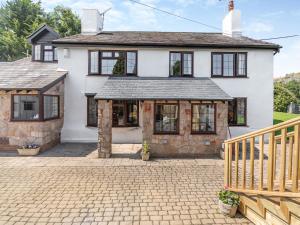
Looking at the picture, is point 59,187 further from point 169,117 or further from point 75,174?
point 169,117

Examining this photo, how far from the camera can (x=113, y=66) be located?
14133 mm

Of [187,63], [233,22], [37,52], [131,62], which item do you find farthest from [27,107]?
[233,22]

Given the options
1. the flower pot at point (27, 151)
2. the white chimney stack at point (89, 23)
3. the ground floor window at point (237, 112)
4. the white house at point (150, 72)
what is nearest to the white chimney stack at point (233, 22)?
the white house at point (150, 72)

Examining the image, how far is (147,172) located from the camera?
27.9 ft

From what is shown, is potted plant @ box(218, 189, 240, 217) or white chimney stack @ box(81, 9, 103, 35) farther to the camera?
white chimney stack @ box(81, 9, 103, 35)

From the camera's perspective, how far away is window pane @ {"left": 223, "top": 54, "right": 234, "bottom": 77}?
562 inches

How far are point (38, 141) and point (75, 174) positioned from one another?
4662 mm

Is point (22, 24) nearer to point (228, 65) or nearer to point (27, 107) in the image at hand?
point (27, 107)

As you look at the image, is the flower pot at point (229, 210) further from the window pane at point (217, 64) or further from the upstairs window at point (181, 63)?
the window pane at point (217, 64)

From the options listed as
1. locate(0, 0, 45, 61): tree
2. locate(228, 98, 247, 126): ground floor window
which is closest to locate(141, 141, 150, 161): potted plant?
locate(228, 98, 247, 126): ground floor window

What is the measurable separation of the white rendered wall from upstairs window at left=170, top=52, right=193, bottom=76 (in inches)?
13.0

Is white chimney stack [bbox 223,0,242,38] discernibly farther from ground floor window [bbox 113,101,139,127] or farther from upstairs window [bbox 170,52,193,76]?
ground floor window [bbox 113,101,139,127]

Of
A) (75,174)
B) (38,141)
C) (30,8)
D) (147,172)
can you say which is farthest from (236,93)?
(30,8)

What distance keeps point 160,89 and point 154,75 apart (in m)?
2.56
